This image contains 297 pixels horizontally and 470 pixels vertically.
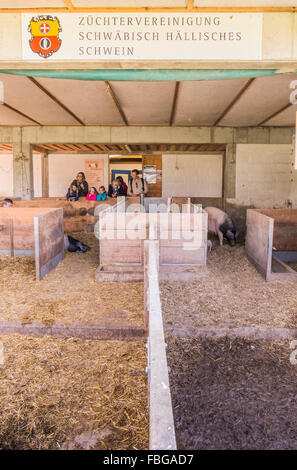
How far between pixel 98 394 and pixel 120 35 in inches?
153

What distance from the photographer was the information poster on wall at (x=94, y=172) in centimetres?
1331

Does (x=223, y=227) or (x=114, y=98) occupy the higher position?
(x=114, y=98)

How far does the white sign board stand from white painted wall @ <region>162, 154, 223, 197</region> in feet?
29.1

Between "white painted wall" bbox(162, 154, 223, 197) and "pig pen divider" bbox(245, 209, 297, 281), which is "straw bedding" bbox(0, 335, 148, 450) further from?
"white painted wall" bbox(162, 154, 223, 197)

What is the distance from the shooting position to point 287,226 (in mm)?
7074

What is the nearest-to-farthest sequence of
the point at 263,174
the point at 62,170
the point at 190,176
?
the point at 263,174 < the point at 190,176 < the point at 62,170

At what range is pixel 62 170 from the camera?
13766 millimetres

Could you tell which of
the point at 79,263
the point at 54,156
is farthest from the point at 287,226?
the point at 54,156

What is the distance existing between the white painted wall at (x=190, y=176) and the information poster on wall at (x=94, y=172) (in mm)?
2560

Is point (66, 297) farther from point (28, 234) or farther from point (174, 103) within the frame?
point (174, 103)

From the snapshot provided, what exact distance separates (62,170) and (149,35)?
10448 mm

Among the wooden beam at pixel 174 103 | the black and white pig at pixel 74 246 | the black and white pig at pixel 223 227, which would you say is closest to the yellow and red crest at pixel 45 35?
the wooden beam at pixel 174 103

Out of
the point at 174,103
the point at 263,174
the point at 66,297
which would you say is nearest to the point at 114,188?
the point at 174,103
